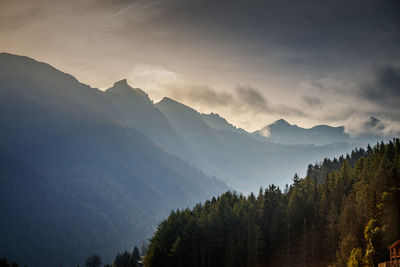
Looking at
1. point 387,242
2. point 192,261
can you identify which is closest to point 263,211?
point 192,261

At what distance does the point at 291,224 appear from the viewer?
345 feet

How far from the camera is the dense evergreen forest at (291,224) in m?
80.3

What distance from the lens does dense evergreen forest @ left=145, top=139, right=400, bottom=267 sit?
80312 millimetres

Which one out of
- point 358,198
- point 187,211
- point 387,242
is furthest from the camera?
point 187,211

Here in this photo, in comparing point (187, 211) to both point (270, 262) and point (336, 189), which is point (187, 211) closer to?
point (270, 262)

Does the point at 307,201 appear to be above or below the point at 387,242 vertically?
above

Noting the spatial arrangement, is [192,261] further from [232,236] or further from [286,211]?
[286,211]

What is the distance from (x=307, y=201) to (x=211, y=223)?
2818cm

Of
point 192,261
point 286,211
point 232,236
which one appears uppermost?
point 286,211

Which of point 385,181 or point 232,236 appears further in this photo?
point 232,236

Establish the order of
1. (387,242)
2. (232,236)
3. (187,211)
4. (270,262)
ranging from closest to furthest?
(387,242), (270,262), (232,236), (187,211)

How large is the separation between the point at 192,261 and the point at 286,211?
30.7 metres

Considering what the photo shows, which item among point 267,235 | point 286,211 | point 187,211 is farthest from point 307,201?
point 187,211

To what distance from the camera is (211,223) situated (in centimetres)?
11462
